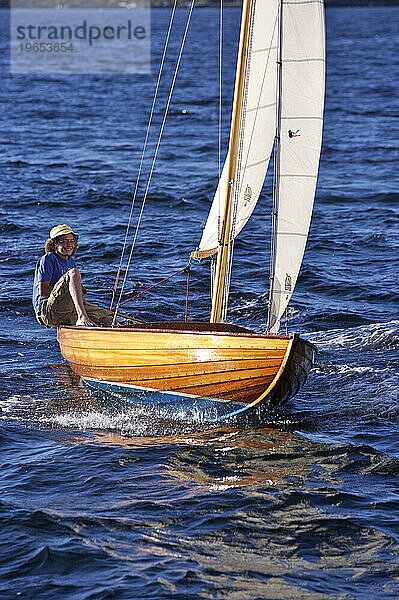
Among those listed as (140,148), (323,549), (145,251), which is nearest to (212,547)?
(323,549)

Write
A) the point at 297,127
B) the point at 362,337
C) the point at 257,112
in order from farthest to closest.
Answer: the point at 362,337
the point at 257,112
the point at 297,127

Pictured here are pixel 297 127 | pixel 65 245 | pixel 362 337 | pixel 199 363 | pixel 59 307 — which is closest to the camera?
pixel 199 363

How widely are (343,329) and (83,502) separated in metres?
6.81

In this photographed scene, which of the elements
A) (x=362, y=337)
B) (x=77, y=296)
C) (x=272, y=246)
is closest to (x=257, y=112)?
(x=272, y=246)

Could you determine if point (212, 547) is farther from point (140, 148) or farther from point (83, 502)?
point (140, 148)

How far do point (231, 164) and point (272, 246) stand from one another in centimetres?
118

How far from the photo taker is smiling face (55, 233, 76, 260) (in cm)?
1192

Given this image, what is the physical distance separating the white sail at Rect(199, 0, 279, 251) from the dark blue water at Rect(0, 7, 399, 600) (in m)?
2.84

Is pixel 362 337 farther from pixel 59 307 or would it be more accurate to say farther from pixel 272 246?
pixel 59 307

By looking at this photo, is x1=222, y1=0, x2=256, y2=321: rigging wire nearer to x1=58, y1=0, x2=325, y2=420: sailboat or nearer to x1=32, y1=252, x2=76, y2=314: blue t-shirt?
x1=58, y1=0, x2=325, y2=420: sailboat

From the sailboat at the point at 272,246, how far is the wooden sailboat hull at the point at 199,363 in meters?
0.01

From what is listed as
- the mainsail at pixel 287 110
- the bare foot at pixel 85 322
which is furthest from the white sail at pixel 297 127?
the bare foot at pixel 85 322

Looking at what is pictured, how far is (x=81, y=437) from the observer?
422 inches

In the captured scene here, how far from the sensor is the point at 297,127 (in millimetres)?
10562
